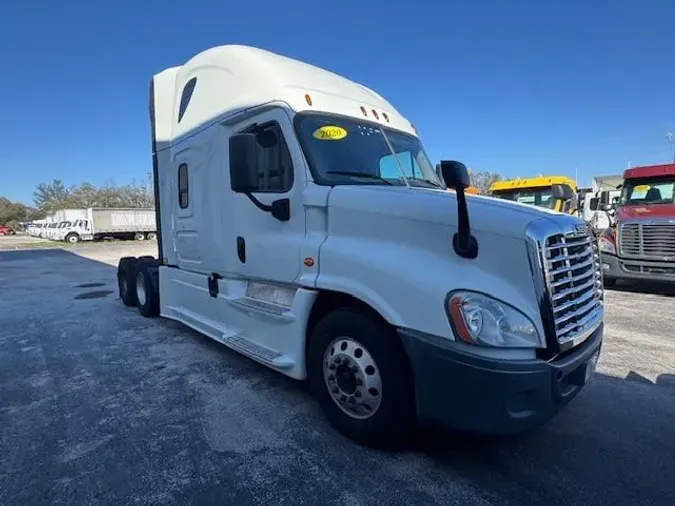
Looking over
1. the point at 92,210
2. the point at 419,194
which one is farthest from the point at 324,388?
the point at 92,210

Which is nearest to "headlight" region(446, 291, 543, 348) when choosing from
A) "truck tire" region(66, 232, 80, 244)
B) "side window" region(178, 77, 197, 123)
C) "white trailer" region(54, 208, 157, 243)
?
"side window" region(178, 77, 197, 123)

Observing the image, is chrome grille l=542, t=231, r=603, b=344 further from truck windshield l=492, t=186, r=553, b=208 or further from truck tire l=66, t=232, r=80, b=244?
truck tire l=66, t=232, r=80, b=244

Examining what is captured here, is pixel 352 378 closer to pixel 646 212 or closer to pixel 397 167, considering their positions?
pixel 397 167

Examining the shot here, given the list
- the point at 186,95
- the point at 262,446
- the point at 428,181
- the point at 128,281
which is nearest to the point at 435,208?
the point at 428,181

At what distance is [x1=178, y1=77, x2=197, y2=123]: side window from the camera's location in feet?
15.9

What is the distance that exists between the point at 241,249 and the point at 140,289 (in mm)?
4183

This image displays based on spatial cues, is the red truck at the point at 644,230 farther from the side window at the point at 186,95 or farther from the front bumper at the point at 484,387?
the side window at the point at 186,95

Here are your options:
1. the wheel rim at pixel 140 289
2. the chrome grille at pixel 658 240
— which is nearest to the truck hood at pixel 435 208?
the wheel rim at pixel 140 289

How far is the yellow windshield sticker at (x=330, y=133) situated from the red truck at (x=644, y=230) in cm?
792

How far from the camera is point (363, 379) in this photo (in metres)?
2.76

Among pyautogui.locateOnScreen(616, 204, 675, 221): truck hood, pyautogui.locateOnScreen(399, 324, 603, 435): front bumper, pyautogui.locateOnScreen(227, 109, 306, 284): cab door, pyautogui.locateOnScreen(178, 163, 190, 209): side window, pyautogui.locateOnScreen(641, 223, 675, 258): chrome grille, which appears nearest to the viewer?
pyautogui.locateOnScreen(399, 324, 603, 435): front bumper

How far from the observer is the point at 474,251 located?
2387mm

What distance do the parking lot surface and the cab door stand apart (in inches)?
46.7

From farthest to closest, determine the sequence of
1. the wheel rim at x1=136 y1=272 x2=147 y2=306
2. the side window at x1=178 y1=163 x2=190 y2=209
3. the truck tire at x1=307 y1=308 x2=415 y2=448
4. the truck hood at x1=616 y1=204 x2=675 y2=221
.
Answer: the truck hood at x1=616 y1=204 x2=675 y2=221 → the wheel rim at x1=136 y1=272 x2=147 y2=306 → the side window at x1=178 y1=163 x2=190 y2=209 → the truck tire at x1=307 y1=308 x2=415 y2=448
